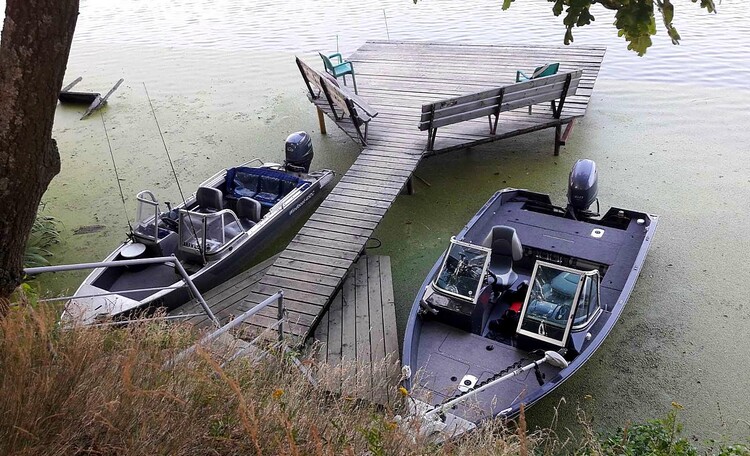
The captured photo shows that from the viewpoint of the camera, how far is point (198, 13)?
17.4 m

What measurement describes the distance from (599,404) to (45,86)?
4500 mm

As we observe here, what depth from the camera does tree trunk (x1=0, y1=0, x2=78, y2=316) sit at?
2596 mm

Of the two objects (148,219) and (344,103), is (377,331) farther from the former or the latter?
(344,103)

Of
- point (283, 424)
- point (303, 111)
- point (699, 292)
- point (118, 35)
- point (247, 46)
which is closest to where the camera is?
point (283, 424)

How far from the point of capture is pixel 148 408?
245 cm

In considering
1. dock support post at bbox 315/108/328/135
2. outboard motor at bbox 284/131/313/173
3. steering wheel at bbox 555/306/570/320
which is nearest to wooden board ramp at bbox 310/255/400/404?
steering wheel at bbox 555/306/570/320

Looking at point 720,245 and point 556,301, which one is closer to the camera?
point 556,301

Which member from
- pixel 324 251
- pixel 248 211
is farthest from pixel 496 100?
pixel 248 211

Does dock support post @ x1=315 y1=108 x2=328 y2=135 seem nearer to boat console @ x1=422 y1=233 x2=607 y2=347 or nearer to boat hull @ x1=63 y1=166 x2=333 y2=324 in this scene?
boat hull @ x1=63 y1=166 x2=333 y2=324

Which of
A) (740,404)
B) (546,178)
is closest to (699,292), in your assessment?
(740,404)

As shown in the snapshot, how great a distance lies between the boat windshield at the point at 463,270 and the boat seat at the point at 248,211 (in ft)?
8.42

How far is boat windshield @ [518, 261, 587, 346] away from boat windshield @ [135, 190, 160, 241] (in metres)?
3.90

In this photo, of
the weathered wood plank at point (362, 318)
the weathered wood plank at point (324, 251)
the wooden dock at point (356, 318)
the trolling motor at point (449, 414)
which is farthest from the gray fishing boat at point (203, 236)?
the trolling motor at point (449, 414)

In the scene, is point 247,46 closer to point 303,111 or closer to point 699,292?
point 303,111
